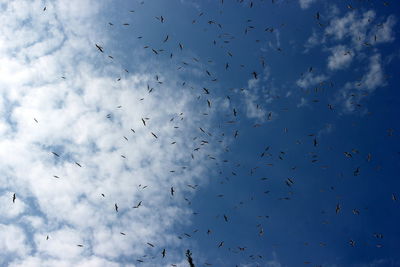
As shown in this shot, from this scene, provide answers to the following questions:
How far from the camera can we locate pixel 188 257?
3145cm

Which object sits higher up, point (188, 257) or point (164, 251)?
point (164, 251)

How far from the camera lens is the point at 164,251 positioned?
2125 centimetres

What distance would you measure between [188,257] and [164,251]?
11.8 meters

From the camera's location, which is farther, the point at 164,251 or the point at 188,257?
the point at 188,257
